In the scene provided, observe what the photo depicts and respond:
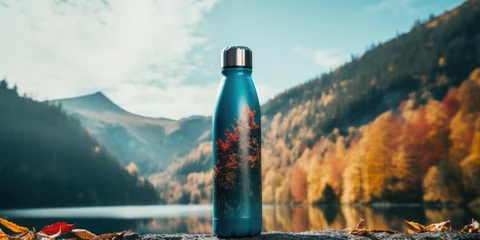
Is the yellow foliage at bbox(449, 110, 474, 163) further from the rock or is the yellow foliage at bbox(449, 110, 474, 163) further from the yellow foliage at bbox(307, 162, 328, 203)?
the rock

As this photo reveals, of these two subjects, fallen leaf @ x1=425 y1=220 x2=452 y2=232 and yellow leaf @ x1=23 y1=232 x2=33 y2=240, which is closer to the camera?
yellow leaf @ x1=23 y1=232 x2=33 y2=240

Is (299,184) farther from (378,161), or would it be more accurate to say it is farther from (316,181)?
(378,161)

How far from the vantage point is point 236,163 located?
14.2 ft

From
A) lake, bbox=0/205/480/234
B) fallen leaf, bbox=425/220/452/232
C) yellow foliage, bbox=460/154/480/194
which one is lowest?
lake, bbox=0/205/480/234

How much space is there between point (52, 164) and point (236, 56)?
162327 millimetres

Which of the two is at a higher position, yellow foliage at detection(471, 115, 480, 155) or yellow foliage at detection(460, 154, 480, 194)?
yellow foliage at detection(471, 115, 480, 155)

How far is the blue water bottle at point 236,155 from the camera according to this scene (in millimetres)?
4289

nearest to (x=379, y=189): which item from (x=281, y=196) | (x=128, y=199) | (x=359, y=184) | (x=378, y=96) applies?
(x=359, y=184)

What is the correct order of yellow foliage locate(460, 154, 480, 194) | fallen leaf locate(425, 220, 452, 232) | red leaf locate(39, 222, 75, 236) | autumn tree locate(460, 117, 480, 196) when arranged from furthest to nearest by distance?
yellow foliage locate(460, 154, 480, 194), autumn tree locate(460, 117, 480, 196), fallen leaf locate(425, 220, 452, 232), red leaf locate(39, 222, 75, 236)

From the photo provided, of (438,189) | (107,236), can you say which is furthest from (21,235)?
(438,189)

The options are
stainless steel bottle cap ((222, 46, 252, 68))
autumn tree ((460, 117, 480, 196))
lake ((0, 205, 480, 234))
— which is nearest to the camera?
stainless steel bottle cap ((222, 46, 252, 68))

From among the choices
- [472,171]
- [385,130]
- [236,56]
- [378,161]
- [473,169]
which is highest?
[385,130]

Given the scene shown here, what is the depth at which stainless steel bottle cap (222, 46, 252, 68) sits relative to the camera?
4.38 meters

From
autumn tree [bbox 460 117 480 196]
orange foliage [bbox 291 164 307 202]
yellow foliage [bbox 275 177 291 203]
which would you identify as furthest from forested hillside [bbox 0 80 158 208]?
autumn tree [bbox 460 117 480 196]
